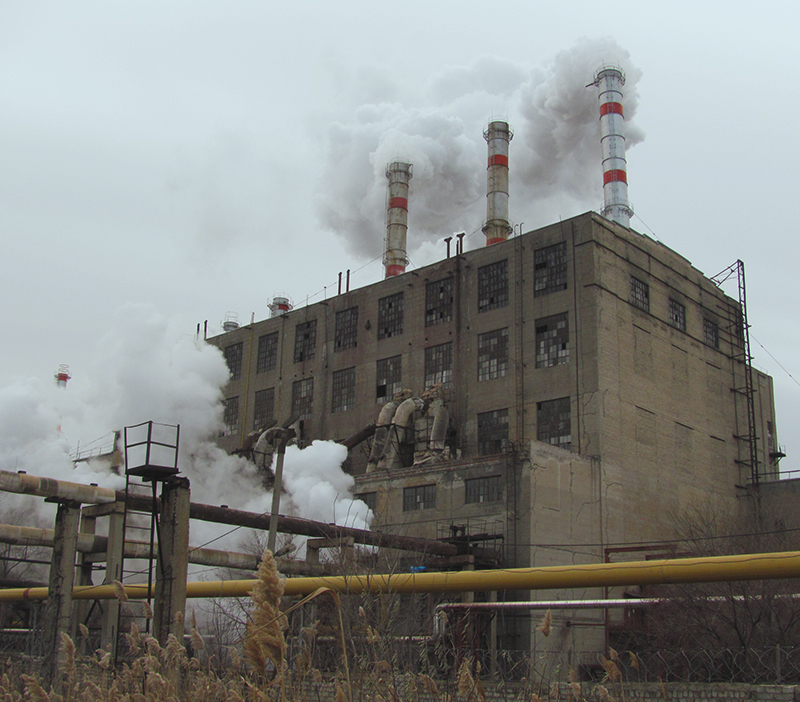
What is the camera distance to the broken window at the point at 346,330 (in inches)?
1641

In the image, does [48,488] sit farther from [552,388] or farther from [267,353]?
[267,353]

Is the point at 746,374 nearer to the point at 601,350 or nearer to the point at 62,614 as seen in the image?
the point at 601,350

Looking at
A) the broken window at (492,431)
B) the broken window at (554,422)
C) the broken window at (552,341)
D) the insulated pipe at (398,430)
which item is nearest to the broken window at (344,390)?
the insulated pipe at (398,430)

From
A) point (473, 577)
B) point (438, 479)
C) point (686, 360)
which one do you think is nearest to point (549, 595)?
point (438, 479)

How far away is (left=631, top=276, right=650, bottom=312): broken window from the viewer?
116ft

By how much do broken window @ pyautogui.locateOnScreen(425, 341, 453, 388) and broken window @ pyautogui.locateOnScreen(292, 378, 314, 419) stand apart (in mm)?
7584

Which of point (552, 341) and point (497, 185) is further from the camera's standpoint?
point (497, 185)

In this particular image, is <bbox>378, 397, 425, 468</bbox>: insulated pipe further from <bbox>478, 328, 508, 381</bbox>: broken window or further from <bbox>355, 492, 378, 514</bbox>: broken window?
<bbox>478, 328, 508, 381</bbox>: broken window

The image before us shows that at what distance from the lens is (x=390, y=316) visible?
40.3m

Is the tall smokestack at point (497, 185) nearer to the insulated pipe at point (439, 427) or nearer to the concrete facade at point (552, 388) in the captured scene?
the concrete facade at point (552, 388)

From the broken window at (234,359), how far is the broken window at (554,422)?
2032cm

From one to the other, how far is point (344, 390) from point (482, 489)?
42.7ft

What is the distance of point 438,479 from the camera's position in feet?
103

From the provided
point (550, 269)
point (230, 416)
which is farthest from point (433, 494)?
point (230, 416)
